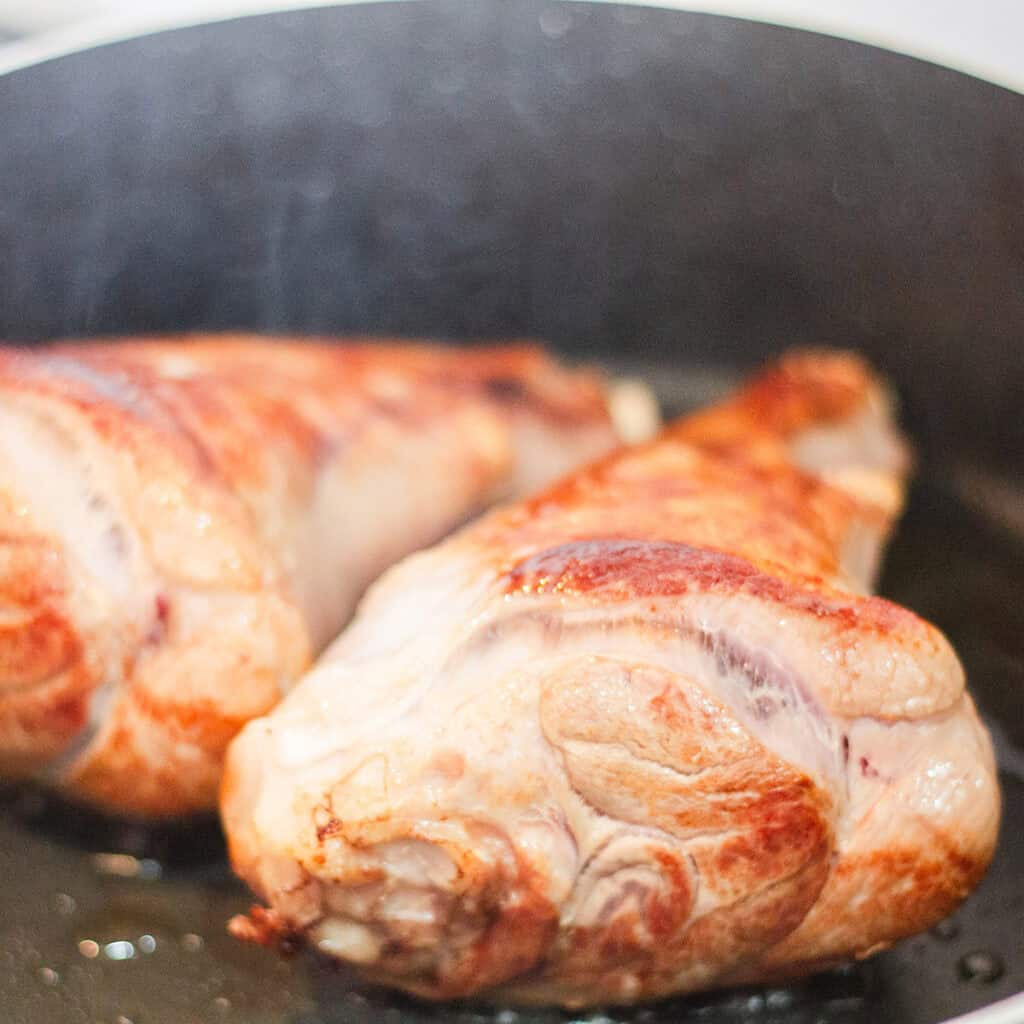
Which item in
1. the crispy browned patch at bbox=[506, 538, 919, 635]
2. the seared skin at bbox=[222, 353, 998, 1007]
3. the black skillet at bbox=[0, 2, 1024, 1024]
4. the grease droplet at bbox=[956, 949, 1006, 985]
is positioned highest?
the black skillet at bbox=[0, 2, 1024, 1024]

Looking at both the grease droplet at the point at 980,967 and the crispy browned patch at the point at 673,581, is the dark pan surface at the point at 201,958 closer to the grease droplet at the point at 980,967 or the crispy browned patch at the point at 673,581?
the grease droplet at the point at 980,967

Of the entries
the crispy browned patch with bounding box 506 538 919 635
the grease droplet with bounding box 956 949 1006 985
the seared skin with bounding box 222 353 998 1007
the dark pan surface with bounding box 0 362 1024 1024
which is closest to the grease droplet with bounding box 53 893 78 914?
the dark pan surface with bounding box 0 362 1024 1024

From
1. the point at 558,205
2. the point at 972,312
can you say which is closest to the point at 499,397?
the point at 558,205

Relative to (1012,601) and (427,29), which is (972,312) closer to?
(1012,601)

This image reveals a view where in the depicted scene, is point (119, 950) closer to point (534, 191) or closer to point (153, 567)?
point (153, 567)

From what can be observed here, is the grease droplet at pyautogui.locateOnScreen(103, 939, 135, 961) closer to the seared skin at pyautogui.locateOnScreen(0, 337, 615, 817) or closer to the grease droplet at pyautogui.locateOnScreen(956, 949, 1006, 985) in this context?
the seared skin at pyautogui.locateOnScreen(0, 337, 615, 817)

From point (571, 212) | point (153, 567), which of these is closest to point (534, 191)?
point (571, 212)
